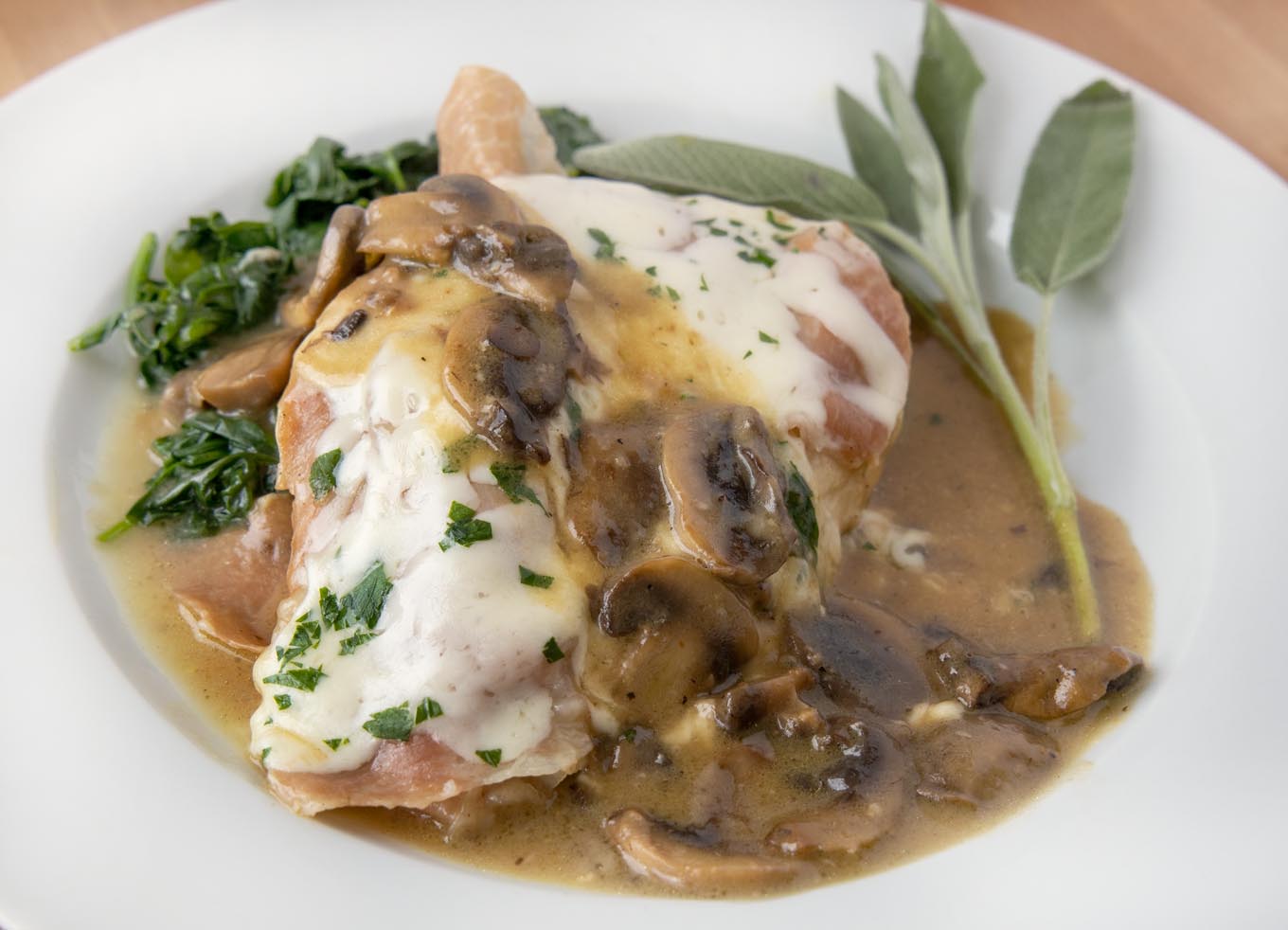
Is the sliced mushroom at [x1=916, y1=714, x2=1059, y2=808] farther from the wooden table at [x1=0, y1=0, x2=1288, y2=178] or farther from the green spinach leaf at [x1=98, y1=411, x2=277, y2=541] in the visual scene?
the wooden table at [x1=0, y1=0, x2=1288, y2=178]

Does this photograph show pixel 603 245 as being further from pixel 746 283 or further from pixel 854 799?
pixel 854 799

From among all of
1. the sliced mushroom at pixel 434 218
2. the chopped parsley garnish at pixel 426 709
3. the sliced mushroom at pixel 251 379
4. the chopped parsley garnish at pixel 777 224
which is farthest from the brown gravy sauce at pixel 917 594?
the sliced mushroom at pixel 434 218

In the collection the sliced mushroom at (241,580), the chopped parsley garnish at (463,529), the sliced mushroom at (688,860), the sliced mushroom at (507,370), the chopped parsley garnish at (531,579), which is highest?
the sliced mushroom at (507,370)

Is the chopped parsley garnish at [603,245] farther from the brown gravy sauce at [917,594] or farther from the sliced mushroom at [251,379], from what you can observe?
the brown gravy sauce at [917,594]

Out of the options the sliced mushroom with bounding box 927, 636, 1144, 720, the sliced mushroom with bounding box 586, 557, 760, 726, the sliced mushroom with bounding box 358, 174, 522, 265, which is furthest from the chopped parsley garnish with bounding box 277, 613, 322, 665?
the sliced mushroom with bounding box 927, 636, 1144, 720

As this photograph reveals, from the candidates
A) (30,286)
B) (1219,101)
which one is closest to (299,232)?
(30,286)

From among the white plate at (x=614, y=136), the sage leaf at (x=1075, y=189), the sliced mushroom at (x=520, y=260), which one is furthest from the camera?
the sage leaf at (x=1075, y=189)

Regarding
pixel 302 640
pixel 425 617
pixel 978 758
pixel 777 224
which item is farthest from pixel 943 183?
pixel 302 640
